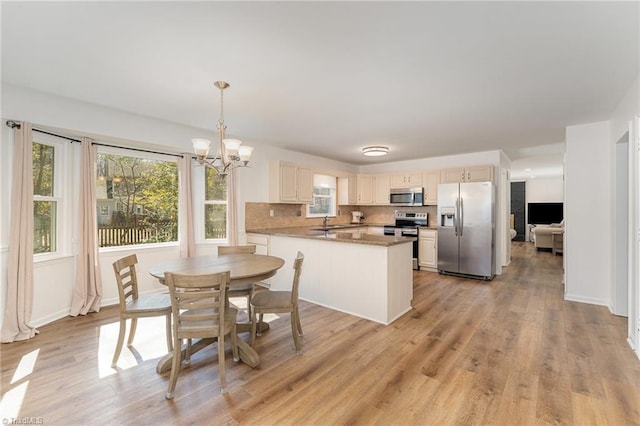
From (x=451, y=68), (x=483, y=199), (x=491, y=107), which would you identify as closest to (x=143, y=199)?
(x=451, y=68)

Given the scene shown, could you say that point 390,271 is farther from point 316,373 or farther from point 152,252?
point 152,252

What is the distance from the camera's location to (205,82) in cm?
264

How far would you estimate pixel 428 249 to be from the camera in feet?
19.3

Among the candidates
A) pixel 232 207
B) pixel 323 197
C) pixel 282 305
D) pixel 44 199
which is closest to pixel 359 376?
pixel 282 305

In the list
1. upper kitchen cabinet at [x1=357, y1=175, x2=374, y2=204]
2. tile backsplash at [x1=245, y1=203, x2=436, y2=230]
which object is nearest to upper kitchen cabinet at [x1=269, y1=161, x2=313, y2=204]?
tile backsplash at [x1=245, y1=203, x2=436, y2=230]

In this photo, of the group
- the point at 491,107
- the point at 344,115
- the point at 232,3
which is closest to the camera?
the point at 232,3

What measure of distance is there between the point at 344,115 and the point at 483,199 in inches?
125

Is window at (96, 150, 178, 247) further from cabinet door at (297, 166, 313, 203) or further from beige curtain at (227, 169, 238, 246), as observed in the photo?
cabinet door at (297, 166, 313, 203)

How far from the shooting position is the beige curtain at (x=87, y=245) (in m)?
3.42

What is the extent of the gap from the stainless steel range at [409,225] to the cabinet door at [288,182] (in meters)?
2.38

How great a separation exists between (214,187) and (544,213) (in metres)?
11.7

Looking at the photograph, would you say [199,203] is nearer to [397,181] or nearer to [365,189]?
[365,189]

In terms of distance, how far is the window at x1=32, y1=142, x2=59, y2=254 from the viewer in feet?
10.4

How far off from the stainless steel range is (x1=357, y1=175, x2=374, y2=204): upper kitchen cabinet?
0.76 m
